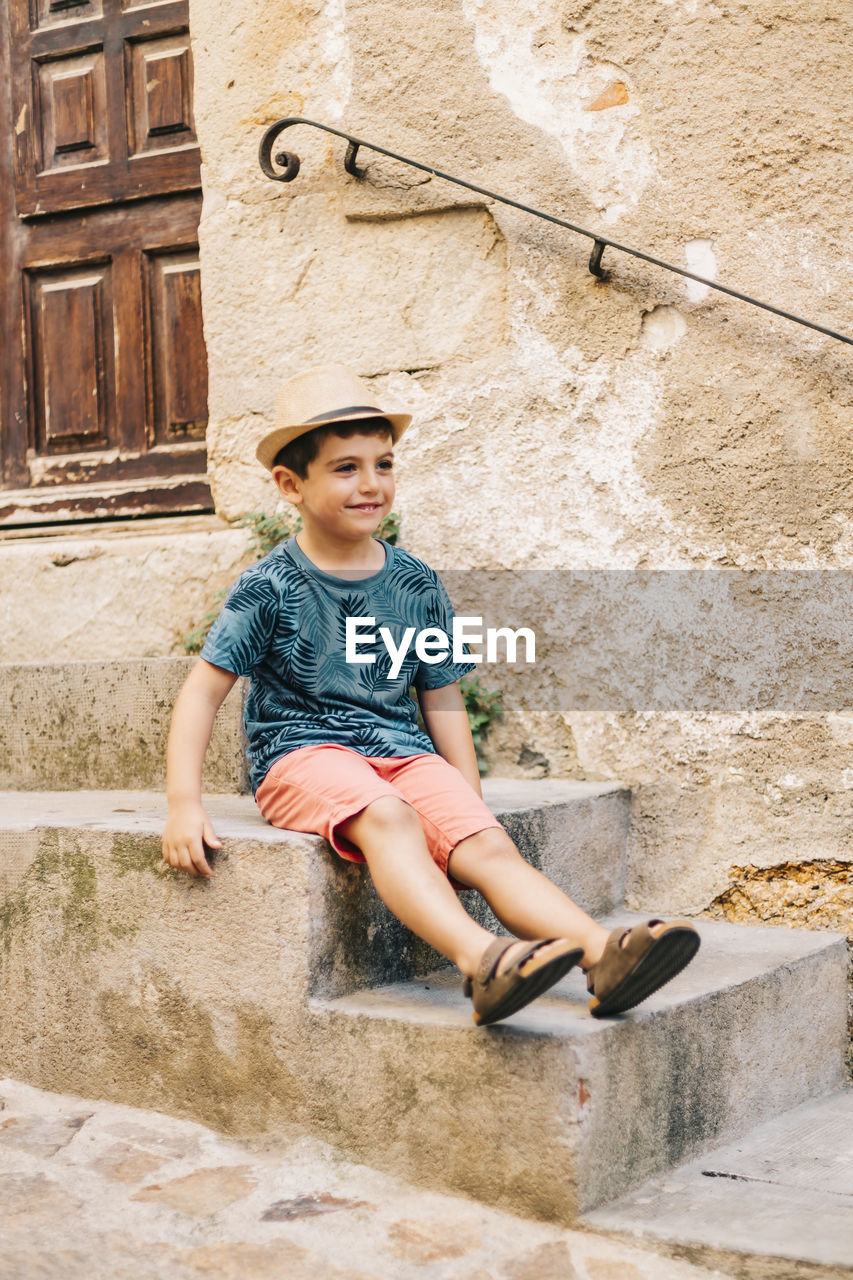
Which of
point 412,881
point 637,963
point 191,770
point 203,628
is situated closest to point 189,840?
point 191,770

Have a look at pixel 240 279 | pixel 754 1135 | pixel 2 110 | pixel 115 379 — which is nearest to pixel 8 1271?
pixel 754 1135

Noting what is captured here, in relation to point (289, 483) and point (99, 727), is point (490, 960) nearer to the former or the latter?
point (289, 483)

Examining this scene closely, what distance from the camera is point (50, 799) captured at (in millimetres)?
2826

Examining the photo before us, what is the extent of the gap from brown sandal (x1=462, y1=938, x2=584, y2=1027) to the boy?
5 cm

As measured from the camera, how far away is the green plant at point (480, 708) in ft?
9.77

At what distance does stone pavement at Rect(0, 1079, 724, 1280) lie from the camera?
1.65 metres

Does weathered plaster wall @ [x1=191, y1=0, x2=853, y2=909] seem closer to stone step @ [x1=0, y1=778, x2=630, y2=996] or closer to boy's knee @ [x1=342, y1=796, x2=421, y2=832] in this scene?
stone step @ [x1=0, y1=778, x2=630, y2=996]

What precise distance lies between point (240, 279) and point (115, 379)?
25.5 inches

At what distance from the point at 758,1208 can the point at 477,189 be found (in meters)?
2.10

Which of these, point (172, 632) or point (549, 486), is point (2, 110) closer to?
point (172, 632)

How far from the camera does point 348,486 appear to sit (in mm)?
2295

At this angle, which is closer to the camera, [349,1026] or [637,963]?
[637,963]

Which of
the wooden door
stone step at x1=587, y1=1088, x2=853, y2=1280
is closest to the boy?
stone step at x1=587, y1=1088, x2=853, y2=1280

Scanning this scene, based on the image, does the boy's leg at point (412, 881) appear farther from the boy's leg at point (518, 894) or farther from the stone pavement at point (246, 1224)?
the stone pavement at point (246, 1224)
